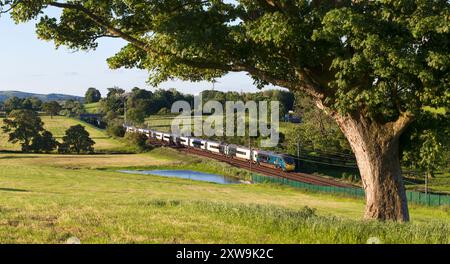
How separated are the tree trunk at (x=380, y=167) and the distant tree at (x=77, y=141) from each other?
3415 inches

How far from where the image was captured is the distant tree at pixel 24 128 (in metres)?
92.7

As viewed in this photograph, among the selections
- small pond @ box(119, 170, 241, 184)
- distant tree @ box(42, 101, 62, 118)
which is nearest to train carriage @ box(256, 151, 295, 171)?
small pond @ box(119, 170, 241, 184)

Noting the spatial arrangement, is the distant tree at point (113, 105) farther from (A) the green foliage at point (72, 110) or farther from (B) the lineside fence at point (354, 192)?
(B) the lineside fence at point (354, 192)

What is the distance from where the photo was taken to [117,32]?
14.9 meters

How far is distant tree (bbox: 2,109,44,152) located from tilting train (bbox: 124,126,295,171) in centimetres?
2919

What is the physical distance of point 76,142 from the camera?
95.2 metres

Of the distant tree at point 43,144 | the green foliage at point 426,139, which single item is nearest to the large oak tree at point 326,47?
the green foliage at point 426,139

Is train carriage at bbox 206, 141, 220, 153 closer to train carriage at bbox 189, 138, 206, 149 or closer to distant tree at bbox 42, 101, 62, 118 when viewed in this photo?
train carriage at bbox 189, 138, 206, 149

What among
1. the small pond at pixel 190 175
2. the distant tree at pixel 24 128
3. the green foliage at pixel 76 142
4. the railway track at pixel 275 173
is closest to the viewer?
the railway track at pixel 275 173

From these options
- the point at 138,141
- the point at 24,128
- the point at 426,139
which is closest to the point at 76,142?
the point at 24,128

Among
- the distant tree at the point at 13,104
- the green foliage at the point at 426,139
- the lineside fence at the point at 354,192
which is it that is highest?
the distant tree at the point at 13,104

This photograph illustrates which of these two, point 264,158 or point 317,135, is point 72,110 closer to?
point 264,158

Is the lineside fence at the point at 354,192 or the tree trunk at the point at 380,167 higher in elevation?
the tree trunk at the point at 380,167
